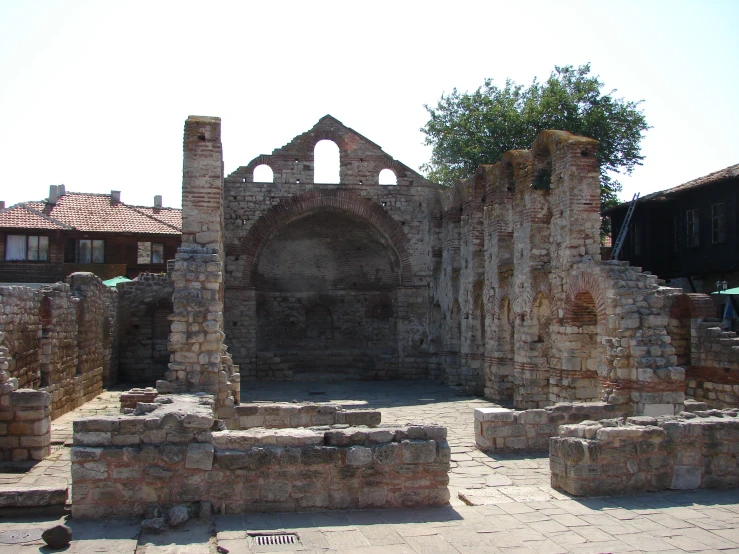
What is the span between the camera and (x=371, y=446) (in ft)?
21.2

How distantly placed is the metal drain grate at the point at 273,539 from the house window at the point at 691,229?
21.0 metres

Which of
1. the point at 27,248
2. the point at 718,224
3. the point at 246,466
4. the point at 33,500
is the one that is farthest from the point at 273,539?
the point at 27,248

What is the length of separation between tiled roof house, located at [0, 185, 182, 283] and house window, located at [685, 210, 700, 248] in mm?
19805

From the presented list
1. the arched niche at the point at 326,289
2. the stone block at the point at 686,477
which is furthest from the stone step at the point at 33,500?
the arched niche at the point at 326,289

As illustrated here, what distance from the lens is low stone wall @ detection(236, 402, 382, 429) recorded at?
9.89 metres

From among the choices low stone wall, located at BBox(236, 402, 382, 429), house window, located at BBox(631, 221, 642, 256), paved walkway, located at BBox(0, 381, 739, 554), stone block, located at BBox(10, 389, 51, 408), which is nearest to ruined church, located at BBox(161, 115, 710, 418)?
low stone wall, located at BBox(236, 402, 382, 429)

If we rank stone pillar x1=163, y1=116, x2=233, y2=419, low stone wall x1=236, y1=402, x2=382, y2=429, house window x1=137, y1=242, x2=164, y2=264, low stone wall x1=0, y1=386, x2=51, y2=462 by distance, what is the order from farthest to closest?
1. house window x1=137, y1=242, x2=164, y2=264
2. stone pillar x1=163, y1=116, x2=233, y2=419
3. low stone wall x1=236, y1=402, x2=382, y2=429
4. low stone wall x1=0, y1=386, x2=51, y2=462

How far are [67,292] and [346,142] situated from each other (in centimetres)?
1030

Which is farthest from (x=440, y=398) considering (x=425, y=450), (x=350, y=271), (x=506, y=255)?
(x=425, y=450)

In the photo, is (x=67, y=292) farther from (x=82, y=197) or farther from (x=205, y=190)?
(x=82, y=197)

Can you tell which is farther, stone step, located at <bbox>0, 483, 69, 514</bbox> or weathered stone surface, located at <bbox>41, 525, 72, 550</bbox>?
stone step, located at <bbox>0, 483, 69, 514</bbox>

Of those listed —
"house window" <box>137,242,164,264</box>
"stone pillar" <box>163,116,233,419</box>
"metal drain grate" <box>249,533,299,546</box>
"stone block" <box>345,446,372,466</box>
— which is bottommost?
"metal drain grate" <box>249,533,299,546</box>

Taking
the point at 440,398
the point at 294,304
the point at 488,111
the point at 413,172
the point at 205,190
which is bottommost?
the point at 440,398

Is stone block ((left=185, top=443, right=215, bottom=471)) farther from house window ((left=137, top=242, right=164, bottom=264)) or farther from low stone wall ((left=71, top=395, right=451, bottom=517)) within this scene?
house window ((left=137, top=242, right=164, bottom=264))
